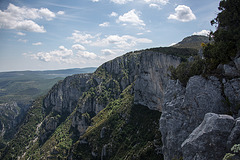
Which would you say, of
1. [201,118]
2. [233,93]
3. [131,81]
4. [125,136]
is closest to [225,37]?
[233,93]

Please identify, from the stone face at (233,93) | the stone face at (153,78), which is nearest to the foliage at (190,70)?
the stone face at (233,93)

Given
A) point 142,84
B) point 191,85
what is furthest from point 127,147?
point 191,85

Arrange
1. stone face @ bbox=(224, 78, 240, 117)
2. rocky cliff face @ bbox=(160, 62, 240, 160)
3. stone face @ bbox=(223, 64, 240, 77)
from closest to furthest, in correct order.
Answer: rocky cliff face @ bbox=(160, 62, 240, 160) < stone face @ bbox=(224, 78, 240, 117) < stone face @ bbox=(223, 64, 240, 77)

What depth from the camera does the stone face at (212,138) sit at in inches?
642

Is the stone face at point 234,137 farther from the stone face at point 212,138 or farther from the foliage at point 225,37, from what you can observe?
the foliage at point 225,37

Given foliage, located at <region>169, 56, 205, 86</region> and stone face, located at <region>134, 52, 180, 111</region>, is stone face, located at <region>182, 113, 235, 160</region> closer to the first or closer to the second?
foliage, located at <region>169, 56, 205, 86</region>

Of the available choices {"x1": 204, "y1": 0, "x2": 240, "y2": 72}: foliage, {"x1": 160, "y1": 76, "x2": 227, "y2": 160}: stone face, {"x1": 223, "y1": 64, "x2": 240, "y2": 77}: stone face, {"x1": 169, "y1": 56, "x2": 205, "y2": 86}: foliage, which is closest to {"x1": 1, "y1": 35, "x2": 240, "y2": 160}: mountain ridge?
{"x1": 160, "y1": 76, "x2": 227, "y2": 160}: stone face

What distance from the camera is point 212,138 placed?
16.6 metres

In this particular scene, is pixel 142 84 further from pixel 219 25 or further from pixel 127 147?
pixel 219 25

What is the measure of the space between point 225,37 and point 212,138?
17435 millimetres

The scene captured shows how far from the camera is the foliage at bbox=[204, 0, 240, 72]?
75.3ft

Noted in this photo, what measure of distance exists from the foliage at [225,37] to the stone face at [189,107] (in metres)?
3.66

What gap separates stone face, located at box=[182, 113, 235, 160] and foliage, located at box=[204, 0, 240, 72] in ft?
35.5

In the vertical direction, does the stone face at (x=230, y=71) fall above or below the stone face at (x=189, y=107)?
above
